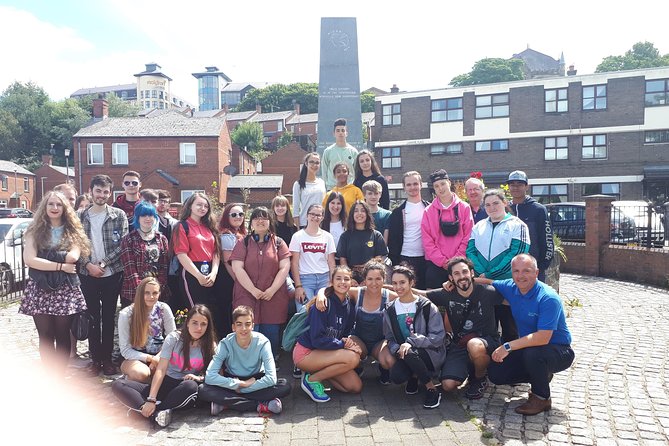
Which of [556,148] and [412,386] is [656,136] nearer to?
[556,148]

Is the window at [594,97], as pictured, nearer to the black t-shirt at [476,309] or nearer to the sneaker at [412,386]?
the black t-shirt at [476,309]

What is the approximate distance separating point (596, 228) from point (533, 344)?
393 inches

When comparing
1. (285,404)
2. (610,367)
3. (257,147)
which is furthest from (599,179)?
(257,147)

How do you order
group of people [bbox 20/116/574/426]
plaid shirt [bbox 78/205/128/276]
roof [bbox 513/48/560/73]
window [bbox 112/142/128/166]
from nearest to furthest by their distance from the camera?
group of people [bbox 20/116/574/426] → plaid shirt [bbox 78/205/128/276] → window [bbox 112/142/128/166] → roof [bbox 513/48/560/73]

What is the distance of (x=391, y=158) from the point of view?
116 ft

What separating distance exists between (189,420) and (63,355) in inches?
74.8

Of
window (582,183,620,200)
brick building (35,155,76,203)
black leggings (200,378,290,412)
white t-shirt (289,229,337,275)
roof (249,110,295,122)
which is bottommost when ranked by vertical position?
black leggings (200,378,290,412)

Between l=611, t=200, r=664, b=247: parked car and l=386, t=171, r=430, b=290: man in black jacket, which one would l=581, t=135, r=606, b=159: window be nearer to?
l=611, t=200, r=664, b=247: parked car

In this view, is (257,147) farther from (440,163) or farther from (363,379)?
(363,379)

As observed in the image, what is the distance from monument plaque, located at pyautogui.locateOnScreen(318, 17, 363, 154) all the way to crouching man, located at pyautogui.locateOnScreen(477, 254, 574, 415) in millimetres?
8551

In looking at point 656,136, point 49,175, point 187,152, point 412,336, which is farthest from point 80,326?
point 49,175

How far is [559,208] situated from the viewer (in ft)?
55.2

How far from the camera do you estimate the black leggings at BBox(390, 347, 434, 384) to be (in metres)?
4.67

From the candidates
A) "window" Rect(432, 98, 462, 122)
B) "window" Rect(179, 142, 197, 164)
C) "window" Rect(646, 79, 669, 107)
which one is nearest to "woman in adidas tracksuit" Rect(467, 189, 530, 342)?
"window" Rect(432, 98, 462, 122)
